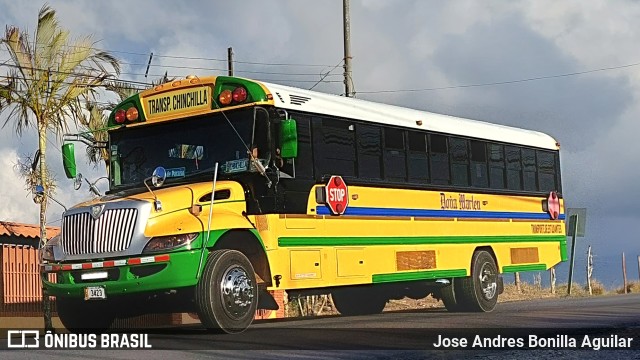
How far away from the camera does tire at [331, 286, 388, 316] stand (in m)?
17.4

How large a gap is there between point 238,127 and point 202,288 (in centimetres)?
225

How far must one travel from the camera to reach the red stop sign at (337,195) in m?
13.4

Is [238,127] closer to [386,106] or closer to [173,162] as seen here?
[173,162]

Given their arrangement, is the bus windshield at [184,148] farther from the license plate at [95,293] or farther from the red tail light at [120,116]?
the license plate at [95,293]

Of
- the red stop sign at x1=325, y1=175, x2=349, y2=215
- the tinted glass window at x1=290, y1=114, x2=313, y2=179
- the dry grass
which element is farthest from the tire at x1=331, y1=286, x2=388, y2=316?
the dry grass

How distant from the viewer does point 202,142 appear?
12719 mm

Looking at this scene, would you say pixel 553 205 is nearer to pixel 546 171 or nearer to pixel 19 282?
pixel 546 171

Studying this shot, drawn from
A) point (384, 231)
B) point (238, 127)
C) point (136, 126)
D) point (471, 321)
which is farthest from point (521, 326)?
point (136, 126)

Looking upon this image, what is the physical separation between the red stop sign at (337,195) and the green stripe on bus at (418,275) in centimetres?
128

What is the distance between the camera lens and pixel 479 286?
1702 centimetres

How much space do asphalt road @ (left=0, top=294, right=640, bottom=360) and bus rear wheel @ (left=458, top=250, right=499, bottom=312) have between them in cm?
217

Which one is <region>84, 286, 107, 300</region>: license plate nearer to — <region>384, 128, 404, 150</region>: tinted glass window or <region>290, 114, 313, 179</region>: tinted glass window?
<region>290, 114, 313, 179</region>: tinted glass window

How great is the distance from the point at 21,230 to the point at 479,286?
1092cm

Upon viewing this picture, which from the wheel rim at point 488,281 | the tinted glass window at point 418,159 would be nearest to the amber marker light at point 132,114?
the tinted glass window at point 418,159
